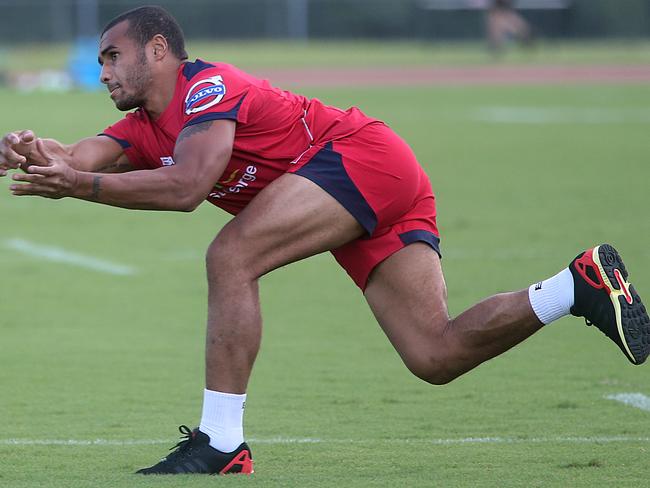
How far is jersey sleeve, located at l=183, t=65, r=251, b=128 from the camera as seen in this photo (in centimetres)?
554

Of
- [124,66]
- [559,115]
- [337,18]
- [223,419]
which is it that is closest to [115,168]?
[124,66]

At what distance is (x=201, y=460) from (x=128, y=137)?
1498 millimetres

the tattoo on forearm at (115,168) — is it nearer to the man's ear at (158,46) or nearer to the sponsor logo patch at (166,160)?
the sponsor logo patch at (166,160)

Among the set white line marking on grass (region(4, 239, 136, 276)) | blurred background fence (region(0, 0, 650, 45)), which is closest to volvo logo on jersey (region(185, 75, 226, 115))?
white line marking on grass (region(4, 239, 136, 276))

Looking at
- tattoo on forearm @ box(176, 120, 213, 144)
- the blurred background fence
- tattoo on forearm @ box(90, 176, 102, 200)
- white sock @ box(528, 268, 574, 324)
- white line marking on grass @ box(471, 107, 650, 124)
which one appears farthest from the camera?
the blurred background fence

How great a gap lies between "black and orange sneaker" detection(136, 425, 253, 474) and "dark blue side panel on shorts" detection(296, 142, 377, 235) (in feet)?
3.54

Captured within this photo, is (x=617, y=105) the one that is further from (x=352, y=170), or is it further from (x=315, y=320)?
(x=352, y=170)

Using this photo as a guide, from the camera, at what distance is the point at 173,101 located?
19.0 feet

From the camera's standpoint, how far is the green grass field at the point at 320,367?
5910 millimetres

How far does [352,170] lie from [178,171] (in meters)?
0.79

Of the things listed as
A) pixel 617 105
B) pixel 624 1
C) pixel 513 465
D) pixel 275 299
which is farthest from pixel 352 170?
pixel 624 1

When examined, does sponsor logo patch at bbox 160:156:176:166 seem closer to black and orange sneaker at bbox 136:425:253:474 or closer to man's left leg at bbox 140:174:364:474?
man's left leg at bbox 140:174:364:474

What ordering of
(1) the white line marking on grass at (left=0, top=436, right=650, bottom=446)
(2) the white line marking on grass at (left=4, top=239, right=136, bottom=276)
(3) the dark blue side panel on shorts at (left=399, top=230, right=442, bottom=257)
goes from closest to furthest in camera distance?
(3) the dark blue side panel on shorts at (left=399, top=230, right=442, bottom=257)
(1) the white line marking on grass at (left=0, top=436, right=650, bottom=446)
(2) the white line marking on grass at (left=4, top=239, right=136, bottom=276)

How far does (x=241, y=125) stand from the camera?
5.67m
